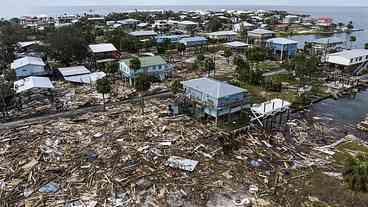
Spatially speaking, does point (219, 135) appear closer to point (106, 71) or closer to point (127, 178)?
point (127, 178)

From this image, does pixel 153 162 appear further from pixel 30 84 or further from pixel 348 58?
pixel 348 58

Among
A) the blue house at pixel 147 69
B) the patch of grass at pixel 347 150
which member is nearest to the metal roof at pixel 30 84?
the blue house at pixel 147 69

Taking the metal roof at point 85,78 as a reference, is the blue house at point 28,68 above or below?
above

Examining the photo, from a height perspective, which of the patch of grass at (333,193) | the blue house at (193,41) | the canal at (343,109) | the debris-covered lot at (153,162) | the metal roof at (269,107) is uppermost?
the blue house at (193,41)

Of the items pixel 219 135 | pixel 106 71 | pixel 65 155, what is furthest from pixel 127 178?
pixel 106 71

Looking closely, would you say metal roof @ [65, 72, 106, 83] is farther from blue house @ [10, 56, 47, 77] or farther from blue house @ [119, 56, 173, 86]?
blue house @ [10, 56, 47, 77]

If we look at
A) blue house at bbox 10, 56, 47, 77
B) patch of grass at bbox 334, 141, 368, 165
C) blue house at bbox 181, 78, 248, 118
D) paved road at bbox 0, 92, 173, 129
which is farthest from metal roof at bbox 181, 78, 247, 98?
blue house at bbox 10, 56, 47, 77

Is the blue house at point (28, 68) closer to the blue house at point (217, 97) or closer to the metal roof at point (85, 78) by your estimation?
the metal roof at point (85, 78)

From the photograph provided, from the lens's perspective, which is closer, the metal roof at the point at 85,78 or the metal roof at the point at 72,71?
the metal roof at the point at 85,78
